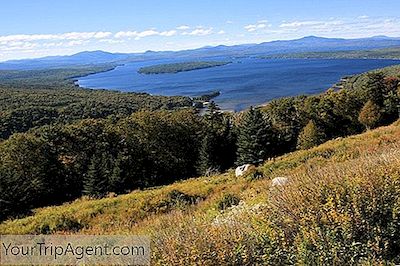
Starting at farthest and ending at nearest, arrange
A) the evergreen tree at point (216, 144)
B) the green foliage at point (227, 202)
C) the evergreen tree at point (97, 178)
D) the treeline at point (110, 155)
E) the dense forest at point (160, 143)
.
→ the evergreen tree at point (216, 144) → the dense forest at point (160, 143) → the treeline at point (110, 155) → the evergreen tree at point (97, 178) → the green foliage at point (227, 202)

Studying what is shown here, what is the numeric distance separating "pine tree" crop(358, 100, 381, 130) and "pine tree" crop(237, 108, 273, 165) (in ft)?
41.1

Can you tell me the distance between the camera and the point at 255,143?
119 ft

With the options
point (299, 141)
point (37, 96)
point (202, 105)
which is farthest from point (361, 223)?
point (37, 96)

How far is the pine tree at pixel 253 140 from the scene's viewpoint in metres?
36.1

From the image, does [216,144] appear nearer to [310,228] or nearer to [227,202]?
[227,202]

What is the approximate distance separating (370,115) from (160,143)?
2342 cm

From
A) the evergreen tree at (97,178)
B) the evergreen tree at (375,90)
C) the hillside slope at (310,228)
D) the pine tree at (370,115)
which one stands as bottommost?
the evergreen tree at (97,178)

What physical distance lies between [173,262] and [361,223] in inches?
83.7

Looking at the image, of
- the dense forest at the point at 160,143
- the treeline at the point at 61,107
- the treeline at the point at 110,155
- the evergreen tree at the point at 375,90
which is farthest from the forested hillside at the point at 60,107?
the evergreen tree at the point at 375,90

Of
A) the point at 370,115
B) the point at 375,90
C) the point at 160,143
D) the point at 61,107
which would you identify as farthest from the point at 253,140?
the point at 61,107

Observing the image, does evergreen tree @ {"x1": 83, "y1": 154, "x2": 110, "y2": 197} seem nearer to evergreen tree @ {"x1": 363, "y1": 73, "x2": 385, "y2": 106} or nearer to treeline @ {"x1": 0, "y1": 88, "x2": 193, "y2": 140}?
evergreen tree @ {"x1": 363, "y1": 73, "x2": 385, "y2": 106}

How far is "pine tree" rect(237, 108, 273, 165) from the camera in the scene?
118 ft

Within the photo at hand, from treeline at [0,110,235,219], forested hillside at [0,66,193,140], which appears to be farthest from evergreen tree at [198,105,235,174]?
forested hillside at [0,66,193,140]

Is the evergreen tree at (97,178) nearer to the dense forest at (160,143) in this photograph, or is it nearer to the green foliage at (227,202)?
the dense forest at (160,143)
